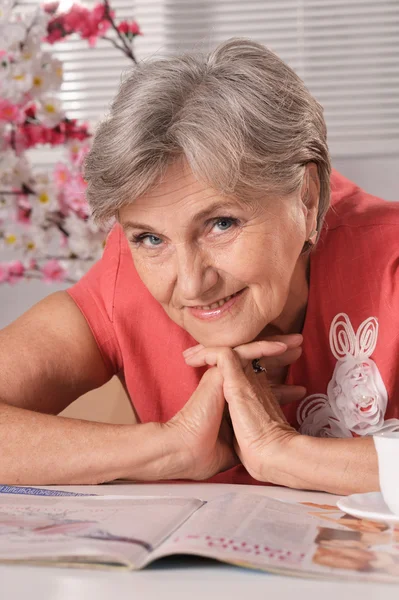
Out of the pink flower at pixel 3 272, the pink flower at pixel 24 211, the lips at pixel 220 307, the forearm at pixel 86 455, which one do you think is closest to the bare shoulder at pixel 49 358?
the forearm at pixel 86 455

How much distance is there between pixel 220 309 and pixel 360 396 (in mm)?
279

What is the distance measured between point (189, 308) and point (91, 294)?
0.95 feet

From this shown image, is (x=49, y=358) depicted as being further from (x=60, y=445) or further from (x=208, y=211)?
(x=208, y=211)

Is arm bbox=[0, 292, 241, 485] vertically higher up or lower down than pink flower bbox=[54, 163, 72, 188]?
lower down

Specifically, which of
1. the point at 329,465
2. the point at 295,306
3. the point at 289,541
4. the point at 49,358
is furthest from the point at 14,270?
the point at 289,541

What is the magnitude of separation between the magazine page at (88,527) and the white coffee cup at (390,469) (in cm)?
20

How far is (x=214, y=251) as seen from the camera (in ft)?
4.19

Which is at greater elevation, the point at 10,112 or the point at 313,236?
the point at 10,112

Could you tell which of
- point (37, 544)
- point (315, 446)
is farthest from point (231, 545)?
point (315, 446)

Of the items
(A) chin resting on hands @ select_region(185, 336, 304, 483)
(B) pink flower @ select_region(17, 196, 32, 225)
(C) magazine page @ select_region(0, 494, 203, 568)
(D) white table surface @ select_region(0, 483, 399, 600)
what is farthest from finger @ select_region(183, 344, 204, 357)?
(B) pink flower @ select_region(17, 196, 32, 225)

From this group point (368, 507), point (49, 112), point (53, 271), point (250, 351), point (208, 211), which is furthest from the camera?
point (53, 271)

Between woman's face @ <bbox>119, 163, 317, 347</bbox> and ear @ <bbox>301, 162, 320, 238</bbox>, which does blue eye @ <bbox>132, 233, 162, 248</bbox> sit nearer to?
woman's face @ <bbox>119, 163, 317, 347</bbox>

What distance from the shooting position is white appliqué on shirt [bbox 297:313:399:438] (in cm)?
139

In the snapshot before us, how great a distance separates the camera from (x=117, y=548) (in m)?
0.74
